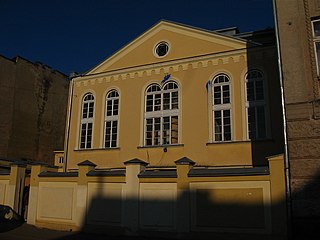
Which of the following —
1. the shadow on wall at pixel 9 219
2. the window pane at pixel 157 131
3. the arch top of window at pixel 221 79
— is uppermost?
the arch top of window at pixel 221 79

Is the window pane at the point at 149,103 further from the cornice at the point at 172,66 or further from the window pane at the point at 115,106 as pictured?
the window pane at the point at 115,106

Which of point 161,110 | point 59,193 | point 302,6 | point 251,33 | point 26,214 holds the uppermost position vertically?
point 251,33

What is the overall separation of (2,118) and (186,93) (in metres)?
15.4

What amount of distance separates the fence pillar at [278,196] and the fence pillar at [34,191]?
376 inches

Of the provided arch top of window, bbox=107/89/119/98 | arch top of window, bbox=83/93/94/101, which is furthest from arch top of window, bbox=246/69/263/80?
arch top of window, bbox=83/93/94/101

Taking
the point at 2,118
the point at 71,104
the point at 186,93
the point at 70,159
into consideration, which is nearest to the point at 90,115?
the point at 71,104

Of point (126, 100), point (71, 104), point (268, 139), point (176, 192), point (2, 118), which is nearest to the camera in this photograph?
point (176, 192)

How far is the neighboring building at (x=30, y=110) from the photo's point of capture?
82.9 feet

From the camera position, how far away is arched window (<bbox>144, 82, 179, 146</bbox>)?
55.6 ft

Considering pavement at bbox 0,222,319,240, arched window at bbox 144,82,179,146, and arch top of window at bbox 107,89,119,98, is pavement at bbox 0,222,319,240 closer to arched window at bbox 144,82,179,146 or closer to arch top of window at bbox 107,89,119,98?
arched window at bbox 144,82,179,146

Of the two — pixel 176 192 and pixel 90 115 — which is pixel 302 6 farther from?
pixel 90 115

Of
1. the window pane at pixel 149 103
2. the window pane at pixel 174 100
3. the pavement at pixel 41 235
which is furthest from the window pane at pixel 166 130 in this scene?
the pavement at pixel 41 235

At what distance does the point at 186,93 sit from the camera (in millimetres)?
16906

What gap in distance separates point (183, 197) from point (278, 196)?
308cm
